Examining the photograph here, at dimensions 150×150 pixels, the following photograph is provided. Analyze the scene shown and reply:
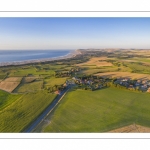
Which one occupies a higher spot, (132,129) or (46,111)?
(46,111)


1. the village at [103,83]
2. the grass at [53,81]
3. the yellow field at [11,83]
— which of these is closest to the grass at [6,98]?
the yellow field at [11,83]

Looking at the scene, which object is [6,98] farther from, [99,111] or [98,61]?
[98,61]

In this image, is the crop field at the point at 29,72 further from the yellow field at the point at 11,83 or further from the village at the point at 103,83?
the village at the point at 103,83

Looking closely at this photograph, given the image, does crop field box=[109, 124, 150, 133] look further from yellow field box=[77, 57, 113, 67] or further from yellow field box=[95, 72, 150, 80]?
yellow field box=[77, 57, 113, 67]

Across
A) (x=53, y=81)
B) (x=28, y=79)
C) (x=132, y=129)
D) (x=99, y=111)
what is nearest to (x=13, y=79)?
(x=28, y=79)
